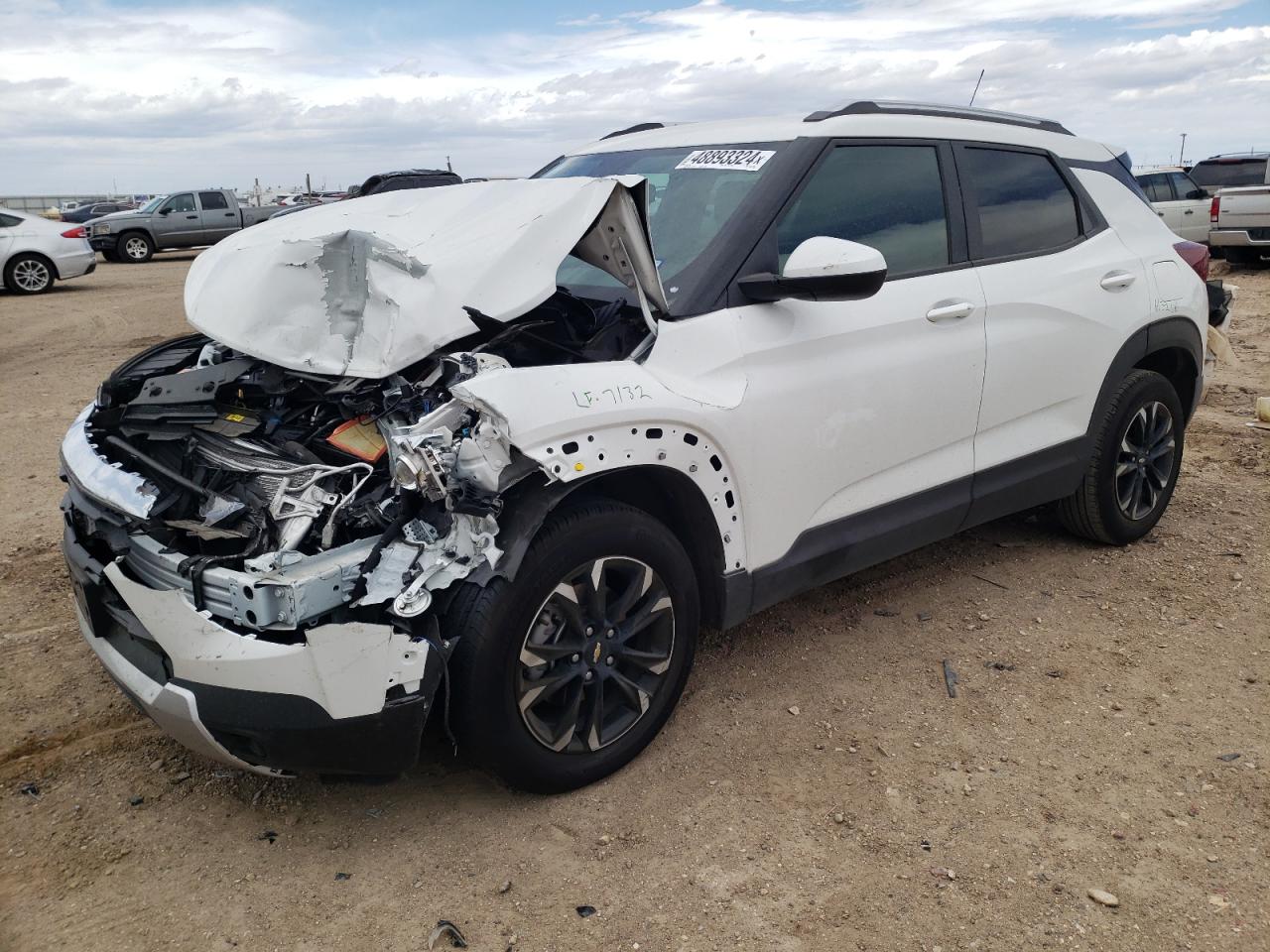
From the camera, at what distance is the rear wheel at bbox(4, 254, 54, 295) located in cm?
1560

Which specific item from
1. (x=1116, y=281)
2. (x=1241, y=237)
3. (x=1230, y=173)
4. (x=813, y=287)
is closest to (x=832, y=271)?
(x=813, y=287)

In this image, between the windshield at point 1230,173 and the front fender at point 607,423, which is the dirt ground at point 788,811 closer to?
the front fender at point 607,423

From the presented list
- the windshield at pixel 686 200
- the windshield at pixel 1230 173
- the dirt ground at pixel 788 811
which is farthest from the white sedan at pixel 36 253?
the windshield at pixel 1230 173

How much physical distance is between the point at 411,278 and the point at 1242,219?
1601 cm

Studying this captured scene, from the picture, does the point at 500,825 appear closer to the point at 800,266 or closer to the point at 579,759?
the point at 579,759

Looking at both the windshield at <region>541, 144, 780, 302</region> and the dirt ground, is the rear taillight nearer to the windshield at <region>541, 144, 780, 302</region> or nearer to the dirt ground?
the dirt ground

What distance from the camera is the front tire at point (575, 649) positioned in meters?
2.57

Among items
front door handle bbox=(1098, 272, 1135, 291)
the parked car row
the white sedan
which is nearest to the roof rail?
front door handle bbox=(1098, 272, 1135, 291)

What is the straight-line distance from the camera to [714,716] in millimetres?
3361

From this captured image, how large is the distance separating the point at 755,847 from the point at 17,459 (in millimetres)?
5870

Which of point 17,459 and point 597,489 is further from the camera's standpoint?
point 17,459

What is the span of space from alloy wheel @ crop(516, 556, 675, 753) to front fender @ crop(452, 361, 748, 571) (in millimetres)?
299

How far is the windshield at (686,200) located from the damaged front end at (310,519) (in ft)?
0.83

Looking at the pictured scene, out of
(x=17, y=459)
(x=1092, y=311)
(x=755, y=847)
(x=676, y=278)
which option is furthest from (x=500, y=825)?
(x=17, y=459)
